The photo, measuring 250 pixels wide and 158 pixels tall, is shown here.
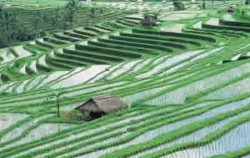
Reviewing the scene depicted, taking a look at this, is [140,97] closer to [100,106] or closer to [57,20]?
[100,106]

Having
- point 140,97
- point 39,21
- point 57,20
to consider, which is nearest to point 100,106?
point 140,97

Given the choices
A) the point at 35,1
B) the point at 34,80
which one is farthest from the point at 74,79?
the point at 35,1

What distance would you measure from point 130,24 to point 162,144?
4377 centimetres

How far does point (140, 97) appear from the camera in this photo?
22.9m

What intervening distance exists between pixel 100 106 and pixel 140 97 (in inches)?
116

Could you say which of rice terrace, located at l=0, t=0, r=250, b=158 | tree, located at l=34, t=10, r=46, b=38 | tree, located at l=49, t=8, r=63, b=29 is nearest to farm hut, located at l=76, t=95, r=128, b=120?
rice terrace, located at l=0, t=0, r=250, b=158

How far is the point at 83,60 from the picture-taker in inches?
1658

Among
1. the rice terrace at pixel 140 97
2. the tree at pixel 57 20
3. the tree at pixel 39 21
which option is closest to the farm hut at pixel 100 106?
the rice terrace at pixel 140 97

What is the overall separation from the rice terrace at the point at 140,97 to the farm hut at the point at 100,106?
4 centimetres

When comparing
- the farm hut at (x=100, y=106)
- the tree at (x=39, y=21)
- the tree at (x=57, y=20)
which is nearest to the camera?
the farm hut at (x=100, y=106)

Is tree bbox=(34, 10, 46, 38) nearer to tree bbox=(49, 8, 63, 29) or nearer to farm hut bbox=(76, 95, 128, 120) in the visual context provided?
tree bbox=(49, 8, 63, 29)

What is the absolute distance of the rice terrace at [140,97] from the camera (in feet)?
51.1

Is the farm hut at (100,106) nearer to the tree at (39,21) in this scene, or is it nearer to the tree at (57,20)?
the tree at (39,21)

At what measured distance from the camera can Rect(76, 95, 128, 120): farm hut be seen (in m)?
20.4
